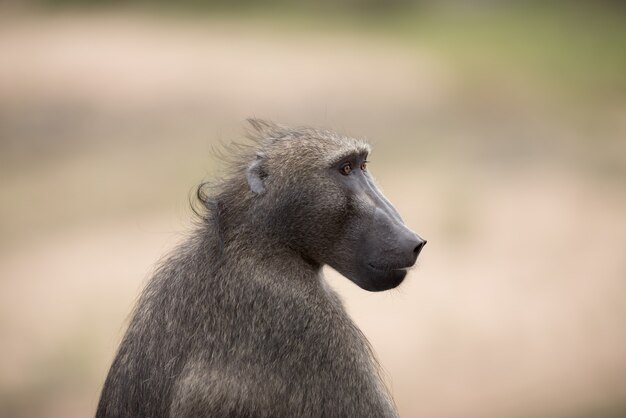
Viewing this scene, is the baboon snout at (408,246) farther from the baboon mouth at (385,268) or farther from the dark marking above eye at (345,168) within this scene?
the dark marking above eye at (345,168)

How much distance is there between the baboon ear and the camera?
486 centimetres

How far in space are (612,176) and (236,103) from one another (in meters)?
5.73

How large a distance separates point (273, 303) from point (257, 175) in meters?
0.60

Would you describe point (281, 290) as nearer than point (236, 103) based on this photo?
Yes

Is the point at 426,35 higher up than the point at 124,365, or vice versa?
the point at 426,35

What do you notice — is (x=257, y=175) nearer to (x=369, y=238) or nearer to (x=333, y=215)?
(x=333, y=215)

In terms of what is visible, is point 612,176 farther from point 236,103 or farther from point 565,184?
point 236,103

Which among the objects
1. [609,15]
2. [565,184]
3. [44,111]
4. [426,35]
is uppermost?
[609,15]

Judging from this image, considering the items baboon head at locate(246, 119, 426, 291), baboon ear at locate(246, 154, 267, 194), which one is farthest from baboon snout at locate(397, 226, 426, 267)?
baboon ear at locate(246, 154, 267, 194)

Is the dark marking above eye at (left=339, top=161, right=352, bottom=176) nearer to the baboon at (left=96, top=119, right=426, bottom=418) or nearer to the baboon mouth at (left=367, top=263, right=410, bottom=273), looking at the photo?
the baboon at (left=96, top=119, right=426, bottom=418)

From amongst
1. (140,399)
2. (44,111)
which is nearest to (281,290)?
(140,399)

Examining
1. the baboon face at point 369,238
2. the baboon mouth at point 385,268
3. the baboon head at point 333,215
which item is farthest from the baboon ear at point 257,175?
the baboon mouth at point 385,268

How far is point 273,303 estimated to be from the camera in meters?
4.74

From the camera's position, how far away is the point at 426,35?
18.3 m
